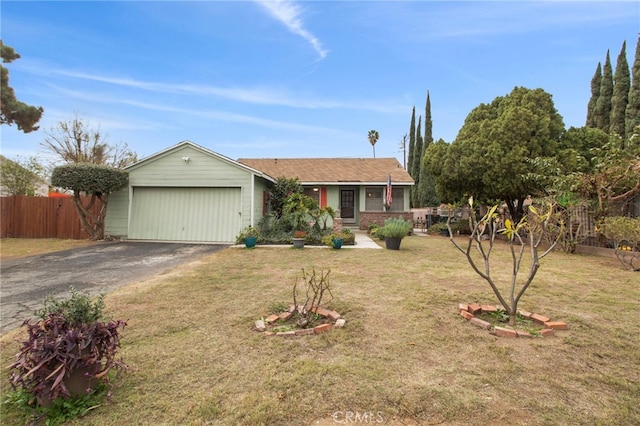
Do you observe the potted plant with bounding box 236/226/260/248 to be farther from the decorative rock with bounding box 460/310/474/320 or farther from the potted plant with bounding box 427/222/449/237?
the potted plant with bounding box 427/222/449/237

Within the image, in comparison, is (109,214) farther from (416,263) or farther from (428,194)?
(428,194)

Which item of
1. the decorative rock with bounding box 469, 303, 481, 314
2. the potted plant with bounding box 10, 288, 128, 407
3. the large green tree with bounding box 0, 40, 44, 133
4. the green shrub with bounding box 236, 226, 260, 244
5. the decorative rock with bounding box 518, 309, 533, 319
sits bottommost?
the decorative rock with bounding box 518, 309, 533, 319

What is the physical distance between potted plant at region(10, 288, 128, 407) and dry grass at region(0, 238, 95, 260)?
8.98m

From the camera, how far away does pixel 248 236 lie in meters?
10.5

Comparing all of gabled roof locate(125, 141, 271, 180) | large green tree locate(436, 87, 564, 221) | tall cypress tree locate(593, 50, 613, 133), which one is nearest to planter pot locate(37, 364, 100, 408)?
gabled roof locate(125, 141, 271, 180)

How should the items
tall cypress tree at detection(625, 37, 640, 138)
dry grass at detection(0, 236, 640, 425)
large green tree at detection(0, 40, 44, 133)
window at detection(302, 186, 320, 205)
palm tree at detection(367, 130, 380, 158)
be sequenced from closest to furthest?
1. dry grass at detection(0, 236, 640, 425)
2. large green tree at detection(0, 40, 44, 133)
3. window at detection(302, 186, 320, 205)
4. tall cypress tree at detection(625, 37, 640, 138)
5. palm tree at detection(367, 130, 380, 158)

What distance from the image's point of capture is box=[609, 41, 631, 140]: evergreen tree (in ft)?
65.4

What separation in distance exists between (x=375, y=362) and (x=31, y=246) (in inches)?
508

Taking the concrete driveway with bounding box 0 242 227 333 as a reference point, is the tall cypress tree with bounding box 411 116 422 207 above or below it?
above

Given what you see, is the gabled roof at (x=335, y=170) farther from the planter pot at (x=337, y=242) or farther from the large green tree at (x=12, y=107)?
the large green tree at (x=12, y=107)

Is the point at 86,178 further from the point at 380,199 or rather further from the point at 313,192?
the point at 380,199

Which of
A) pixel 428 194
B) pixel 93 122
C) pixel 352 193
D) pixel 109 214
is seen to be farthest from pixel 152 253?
pixel 428 194

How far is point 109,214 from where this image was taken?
1209cm

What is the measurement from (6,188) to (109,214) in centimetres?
1140
